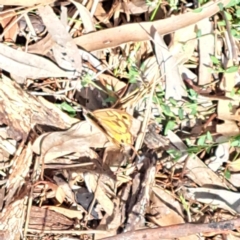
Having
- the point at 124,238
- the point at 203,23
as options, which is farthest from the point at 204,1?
the point at 124,238

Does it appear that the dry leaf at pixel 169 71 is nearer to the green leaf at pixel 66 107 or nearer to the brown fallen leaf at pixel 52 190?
the green leaf at pixel 66 107

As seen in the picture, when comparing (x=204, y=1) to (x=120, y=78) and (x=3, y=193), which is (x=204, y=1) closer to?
(x=120, y=78)

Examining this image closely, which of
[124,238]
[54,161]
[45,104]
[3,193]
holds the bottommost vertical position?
[124,238]

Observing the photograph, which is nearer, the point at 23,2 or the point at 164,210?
the point at 23,2

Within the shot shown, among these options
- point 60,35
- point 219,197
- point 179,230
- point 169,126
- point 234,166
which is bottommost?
point 179,230

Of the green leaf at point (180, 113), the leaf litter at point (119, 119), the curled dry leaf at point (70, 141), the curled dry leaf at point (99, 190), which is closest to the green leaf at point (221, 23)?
the leaf litter at point (119, 119)

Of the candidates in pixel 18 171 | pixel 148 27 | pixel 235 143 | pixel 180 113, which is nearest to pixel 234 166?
pixel 235 143

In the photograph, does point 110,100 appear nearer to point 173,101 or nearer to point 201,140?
point 173,101
